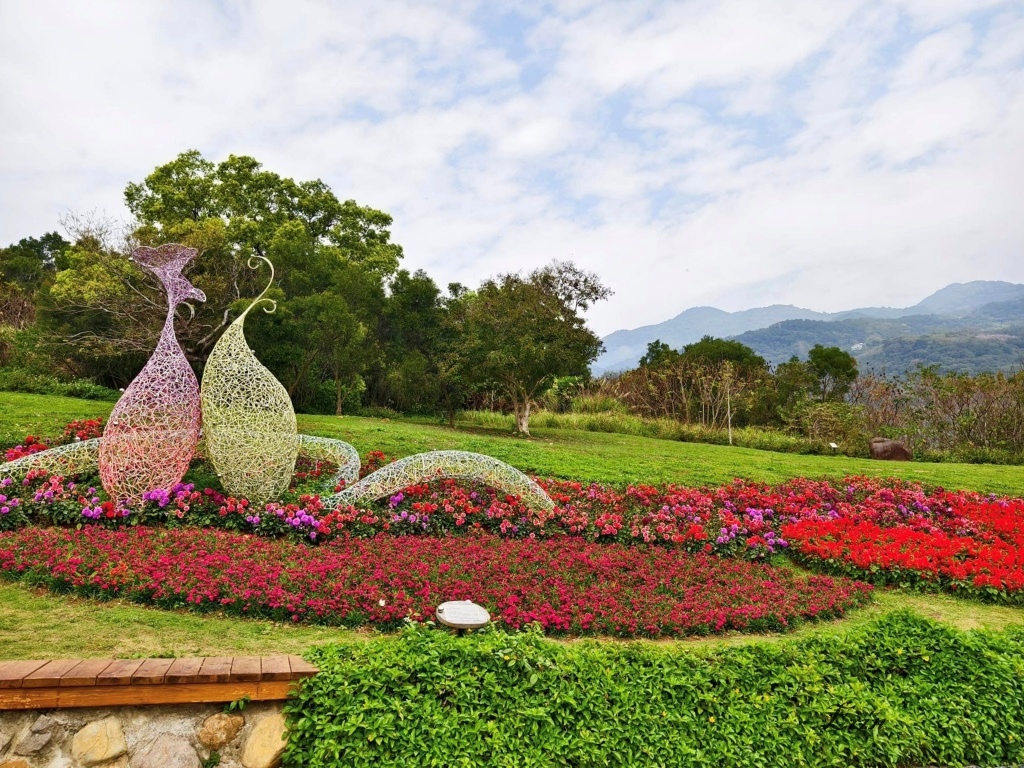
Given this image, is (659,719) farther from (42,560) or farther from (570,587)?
(42,560)

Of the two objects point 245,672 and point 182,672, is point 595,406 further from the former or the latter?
point 182,672

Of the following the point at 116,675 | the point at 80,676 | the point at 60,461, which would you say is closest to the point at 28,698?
the point at 80,676

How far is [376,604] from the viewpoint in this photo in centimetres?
519

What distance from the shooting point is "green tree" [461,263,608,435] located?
53.4 ft

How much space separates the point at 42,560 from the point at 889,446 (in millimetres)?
19535

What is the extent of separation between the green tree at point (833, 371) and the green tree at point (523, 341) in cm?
1524

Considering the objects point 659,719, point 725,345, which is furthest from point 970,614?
point 725,345

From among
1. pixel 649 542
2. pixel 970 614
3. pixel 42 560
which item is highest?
pixel 42 560

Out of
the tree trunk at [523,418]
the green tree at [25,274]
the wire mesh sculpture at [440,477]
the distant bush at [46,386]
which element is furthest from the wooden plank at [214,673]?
the green tree at [25,274]

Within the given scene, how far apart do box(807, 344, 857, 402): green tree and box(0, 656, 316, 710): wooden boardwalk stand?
28651 millimetres

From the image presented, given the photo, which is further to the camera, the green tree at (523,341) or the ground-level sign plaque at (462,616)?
the green tree at (523,341)

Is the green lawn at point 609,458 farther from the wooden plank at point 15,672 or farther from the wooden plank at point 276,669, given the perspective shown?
the wooden plank at point 15,672

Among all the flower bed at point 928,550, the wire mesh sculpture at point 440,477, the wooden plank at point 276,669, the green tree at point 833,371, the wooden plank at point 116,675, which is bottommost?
the flower bed at point 928,550

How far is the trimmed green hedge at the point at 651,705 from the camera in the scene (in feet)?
10.7
